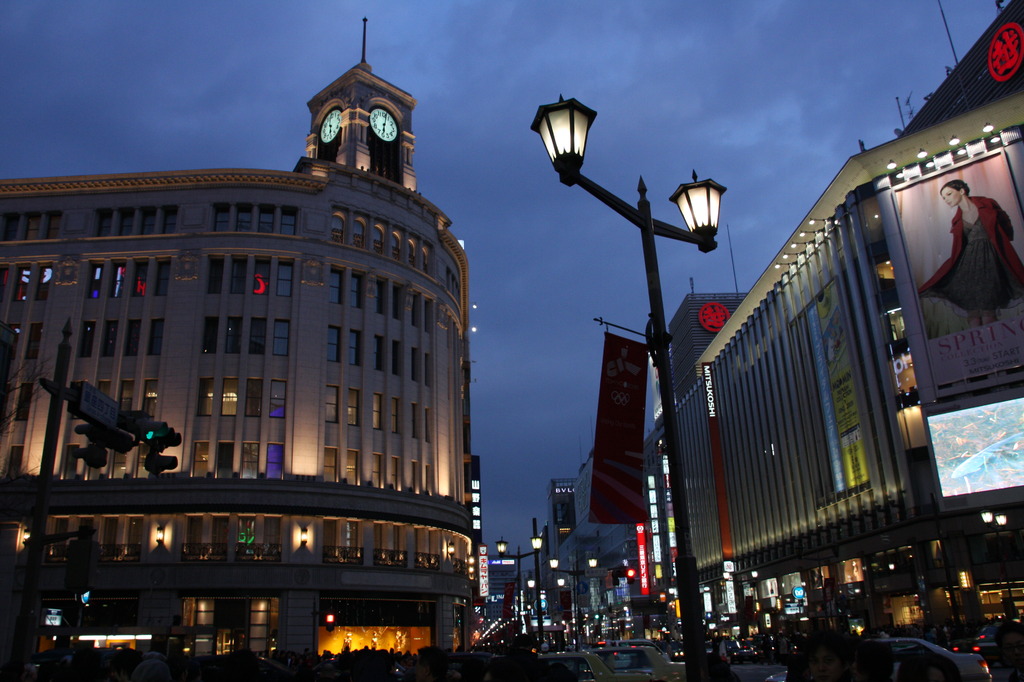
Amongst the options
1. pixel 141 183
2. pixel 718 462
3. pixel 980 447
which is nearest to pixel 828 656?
pixel 141 183

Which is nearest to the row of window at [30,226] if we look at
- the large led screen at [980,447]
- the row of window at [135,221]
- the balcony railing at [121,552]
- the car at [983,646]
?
the row of window at [135,221]

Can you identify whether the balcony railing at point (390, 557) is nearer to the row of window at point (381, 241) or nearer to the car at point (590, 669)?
the row of window at point (381, 241)

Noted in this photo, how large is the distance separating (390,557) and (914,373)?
3526 centimetres

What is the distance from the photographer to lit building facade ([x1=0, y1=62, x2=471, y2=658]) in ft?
136

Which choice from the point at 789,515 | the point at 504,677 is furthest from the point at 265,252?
the point at 789,515

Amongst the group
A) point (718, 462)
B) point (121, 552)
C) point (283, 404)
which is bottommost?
point (121, 552)

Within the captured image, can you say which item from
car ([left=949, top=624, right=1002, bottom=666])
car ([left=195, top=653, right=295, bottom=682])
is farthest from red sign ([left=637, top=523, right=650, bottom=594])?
car ([left=195, top=653, right=295, bottom=682])

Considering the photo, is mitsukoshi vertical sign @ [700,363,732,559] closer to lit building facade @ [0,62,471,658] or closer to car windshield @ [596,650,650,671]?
lit building facade @ [0,62,471,658]

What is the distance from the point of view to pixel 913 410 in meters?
52.7

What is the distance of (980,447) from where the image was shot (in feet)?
162

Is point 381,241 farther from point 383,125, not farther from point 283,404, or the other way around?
point 283,404

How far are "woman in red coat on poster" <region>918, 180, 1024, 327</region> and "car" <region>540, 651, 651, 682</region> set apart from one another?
144 ft

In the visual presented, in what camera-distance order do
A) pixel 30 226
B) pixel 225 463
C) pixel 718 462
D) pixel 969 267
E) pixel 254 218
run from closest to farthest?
1. pixel 225 463
2. pixel 254 218
3. pixel 30 226
4. pixel 969 267
5. pixel 718 462

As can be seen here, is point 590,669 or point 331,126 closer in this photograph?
point 590,669
